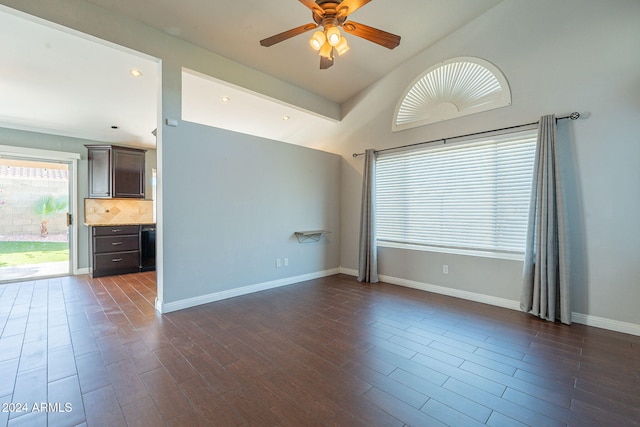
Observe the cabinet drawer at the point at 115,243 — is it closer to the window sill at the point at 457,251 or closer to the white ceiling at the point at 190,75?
the white ceiling at the point at 190,75

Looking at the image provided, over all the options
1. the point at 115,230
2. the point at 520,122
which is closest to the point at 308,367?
the point at 520,122

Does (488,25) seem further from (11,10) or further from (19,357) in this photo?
(19,357)

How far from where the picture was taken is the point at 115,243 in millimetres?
5348

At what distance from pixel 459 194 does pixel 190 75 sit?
13.4 feet

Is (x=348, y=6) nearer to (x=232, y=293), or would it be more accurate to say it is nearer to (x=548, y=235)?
(x=548, y=235)

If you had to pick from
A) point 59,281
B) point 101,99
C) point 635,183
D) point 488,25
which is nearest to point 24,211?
point 59,281

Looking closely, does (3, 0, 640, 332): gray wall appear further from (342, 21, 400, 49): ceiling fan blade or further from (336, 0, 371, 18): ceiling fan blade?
(336, 0, 371, 18): ceiling fan blade

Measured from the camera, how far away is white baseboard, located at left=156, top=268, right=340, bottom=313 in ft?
10.9

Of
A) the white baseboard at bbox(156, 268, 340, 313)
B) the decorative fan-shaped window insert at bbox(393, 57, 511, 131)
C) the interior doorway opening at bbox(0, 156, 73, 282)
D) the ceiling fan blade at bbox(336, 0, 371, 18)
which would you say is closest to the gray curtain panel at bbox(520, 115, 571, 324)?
the decorative fan-shaped window insert at bbox(393, 57, 511, 131)

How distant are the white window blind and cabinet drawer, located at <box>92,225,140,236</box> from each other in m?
4.86

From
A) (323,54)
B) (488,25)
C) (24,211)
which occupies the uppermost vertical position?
(488,25)

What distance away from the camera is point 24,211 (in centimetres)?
479

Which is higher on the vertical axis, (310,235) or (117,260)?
(310,235)

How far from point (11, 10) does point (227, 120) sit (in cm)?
292
